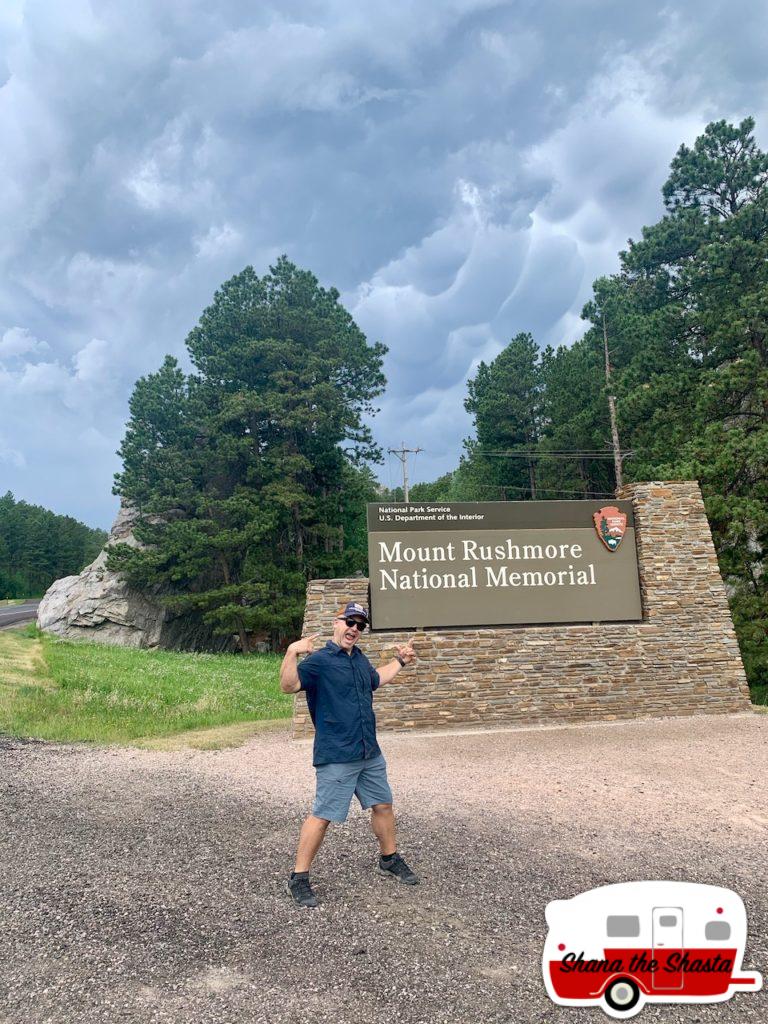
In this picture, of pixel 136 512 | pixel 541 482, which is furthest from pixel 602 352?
pixel 136 512

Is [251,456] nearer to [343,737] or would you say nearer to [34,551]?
[343,737]

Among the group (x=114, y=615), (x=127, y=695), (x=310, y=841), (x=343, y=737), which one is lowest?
(x=127, y=695)

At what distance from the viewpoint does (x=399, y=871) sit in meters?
4.50

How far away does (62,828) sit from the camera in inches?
223

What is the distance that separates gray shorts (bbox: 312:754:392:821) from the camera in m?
4.27

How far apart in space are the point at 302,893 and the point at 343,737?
3.30 feet

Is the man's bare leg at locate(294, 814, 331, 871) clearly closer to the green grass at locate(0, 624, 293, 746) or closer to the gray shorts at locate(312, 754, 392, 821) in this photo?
the gray shorts at locate(312, 754, 392, 821)

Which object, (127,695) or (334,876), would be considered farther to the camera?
(127,695)

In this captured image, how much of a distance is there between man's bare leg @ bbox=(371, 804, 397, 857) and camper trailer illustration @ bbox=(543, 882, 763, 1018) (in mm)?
1765

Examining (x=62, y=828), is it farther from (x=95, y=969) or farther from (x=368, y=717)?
(x=368, y=717)

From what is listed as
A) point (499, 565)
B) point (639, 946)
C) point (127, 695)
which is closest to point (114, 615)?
point (127, 695)

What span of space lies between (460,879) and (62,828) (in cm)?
370

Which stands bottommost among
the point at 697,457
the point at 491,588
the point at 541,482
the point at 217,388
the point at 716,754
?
the point at 716,754

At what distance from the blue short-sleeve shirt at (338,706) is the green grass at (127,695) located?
19.7 ft
